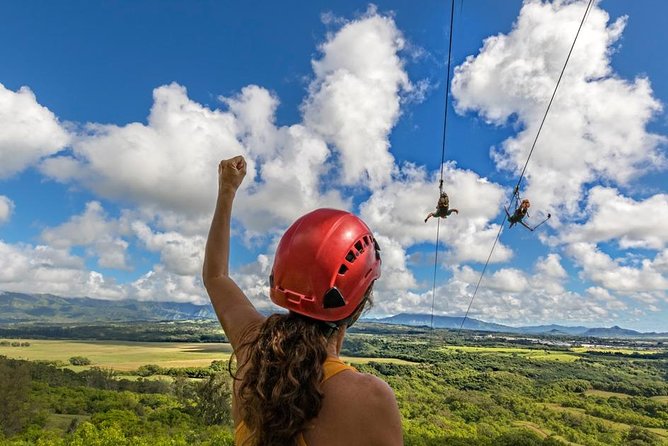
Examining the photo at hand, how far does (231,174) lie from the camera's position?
2.40 m

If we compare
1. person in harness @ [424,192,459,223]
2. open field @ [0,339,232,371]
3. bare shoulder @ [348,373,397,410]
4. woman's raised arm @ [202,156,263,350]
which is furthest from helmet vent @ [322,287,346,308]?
open field @ [0,339,232,371]

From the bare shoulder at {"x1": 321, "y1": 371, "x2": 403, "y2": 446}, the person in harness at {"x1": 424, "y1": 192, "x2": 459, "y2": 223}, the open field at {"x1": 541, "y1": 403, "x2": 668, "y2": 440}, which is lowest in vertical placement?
the open field at {"x1": 541, "y1": 403, "x2": 668, "y2": 440}

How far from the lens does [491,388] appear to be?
424ft

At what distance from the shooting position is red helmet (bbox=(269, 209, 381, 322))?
5.24 feet

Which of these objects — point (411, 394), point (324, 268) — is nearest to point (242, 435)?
point (324, 268)

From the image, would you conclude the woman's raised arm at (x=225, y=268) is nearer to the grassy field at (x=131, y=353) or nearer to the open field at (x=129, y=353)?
the grassy field at (x=131, y=353)

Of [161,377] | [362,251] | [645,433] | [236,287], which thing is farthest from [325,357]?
[161,377]

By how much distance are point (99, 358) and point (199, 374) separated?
37112mm

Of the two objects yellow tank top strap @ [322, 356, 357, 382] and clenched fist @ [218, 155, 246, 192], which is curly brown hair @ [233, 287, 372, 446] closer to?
yellow tank top strap @ [322, 356, 357, 382]

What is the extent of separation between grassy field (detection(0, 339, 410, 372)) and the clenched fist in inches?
4350

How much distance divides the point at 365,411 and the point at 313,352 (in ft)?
0.87

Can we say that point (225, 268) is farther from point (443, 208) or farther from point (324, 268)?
point (443, 208)

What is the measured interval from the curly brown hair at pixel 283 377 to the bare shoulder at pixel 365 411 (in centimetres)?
6

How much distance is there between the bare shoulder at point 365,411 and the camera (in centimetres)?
132
